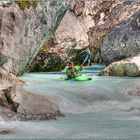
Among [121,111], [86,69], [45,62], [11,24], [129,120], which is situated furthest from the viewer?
[45,62]

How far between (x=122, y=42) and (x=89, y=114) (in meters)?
9.72

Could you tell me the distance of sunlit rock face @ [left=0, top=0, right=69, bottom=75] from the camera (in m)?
15.0

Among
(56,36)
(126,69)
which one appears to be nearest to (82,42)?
(56,36)

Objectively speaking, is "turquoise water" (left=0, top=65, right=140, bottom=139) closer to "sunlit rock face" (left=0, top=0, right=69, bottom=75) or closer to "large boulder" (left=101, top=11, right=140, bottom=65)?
"sunlit rock face" (left=0, top=0, right=69, bottom=75)

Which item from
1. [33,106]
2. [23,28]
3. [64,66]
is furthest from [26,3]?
[33,106]

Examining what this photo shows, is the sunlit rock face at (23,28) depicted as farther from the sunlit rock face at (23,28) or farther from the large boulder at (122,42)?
the large boulder at (122,42)

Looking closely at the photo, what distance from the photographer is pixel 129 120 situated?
344 inches

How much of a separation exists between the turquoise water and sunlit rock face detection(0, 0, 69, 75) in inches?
71.1

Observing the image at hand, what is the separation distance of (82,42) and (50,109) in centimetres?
1367

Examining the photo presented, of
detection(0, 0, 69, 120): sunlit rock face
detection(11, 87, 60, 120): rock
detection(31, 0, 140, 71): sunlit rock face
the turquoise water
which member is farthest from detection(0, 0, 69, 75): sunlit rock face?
detection(11, 87, 60, 120): rock

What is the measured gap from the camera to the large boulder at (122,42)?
18.5 meters

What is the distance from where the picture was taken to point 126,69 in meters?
15.7

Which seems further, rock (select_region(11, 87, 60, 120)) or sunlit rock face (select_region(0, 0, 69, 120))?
sunlit rock face (select_region(0, 0, 69, 120))

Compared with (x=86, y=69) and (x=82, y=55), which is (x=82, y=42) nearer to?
(x=82, y=55)
